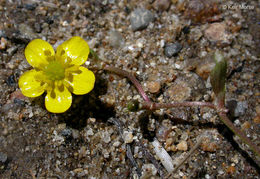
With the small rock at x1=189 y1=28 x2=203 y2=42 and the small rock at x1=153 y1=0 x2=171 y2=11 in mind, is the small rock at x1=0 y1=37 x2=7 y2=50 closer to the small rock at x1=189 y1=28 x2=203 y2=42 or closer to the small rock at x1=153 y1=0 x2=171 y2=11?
the small rock at x1=153 y1=0 x2=171 y2=11

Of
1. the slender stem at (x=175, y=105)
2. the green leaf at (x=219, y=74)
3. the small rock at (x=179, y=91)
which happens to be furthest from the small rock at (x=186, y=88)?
the green leaf at (x=219, y=74)

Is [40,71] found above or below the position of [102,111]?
above

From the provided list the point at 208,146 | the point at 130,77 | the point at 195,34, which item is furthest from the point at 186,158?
the point at 195,34

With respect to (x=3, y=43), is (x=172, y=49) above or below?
above

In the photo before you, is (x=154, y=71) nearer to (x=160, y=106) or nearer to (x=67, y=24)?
(x=160, y=106)

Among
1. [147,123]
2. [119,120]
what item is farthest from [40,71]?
[147,123]

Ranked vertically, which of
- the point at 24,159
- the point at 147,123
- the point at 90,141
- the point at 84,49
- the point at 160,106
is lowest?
the point at 24,159

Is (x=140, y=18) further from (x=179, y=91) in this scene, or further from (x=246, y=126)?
(x=246, y=126)
